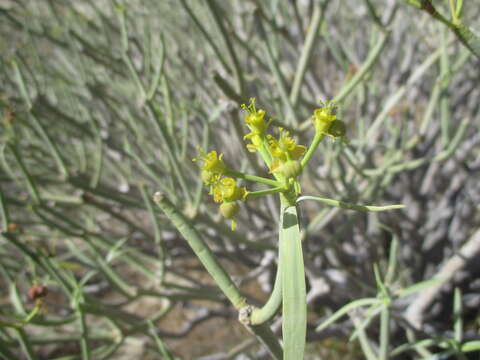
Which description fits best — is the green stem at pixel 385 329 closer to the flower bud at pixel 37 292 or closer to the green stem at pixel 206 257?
the green stem at pixel 206 257

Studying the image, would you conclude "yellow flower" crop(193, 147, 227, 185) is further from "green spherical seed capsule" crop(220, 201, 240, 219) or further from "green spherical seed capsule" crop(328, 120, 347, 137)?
"green spherical seed capsule" crop(328, 120, 347, 137)

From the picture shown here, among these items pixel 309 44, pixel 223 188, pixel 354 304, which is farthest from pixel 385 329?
pixel 309 44

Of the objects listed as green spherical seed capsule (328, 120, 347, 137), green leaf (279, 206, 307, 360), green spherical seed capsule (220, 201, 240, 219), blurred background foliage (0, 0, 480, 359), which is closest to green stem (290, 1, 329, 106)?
blurred background foliage (0, 0, 480, 359)

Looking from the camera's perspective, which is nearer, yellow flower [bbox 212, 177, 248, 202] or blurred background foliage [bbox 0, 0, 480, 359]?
yellow flower [bbox 212, 177, 248, 202]

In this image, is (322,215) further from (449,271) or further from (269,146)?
(269,146)

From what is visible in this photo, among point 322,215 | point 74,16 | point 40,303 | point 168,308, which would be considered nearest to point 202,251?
point 40,303
